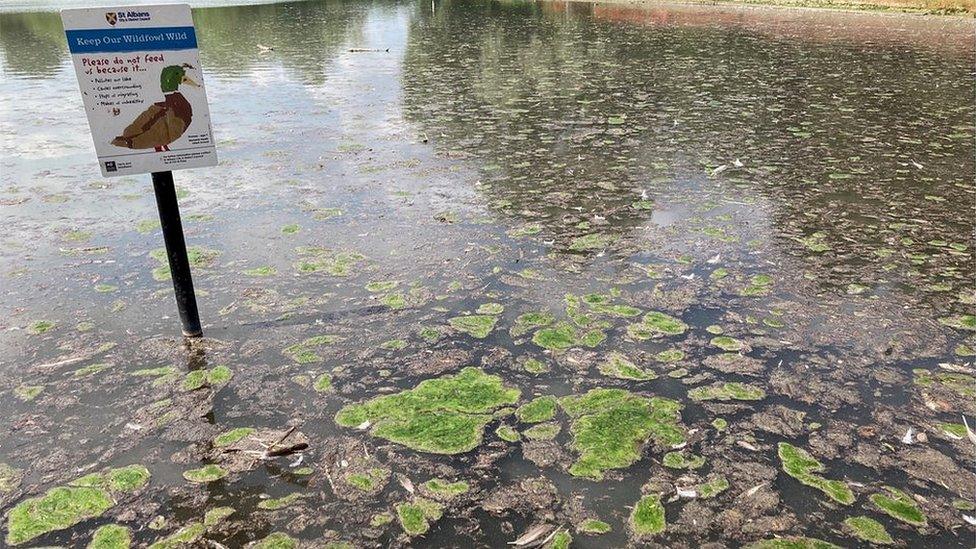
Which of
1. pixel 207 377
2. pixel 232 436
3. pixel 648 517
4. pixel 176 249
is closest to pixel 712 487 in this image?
pixel 648 517

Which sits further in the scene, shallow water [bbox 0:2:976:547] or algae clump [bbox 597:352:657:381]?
algae clump [bbox 597:352:657:381]

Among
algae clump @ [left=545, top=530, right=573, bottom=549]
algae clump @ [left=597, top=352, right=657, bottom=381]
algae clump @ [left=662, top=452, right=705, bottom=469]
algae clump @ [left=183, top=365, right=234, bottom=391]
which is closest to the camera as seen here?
algae clump @ [left=545, top=530, right=573, bottom=549]

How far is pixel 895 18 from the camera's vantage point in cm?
2459

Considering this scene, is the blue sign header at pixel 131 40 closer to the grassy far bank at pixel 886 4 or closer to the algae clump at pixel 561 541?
the algae clump at pixel 561 541

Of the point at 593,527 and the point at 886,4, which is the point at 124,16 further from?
the point at 886,4

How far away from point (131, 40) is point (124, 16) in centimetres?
11

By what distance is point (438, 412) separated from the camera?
3260mm

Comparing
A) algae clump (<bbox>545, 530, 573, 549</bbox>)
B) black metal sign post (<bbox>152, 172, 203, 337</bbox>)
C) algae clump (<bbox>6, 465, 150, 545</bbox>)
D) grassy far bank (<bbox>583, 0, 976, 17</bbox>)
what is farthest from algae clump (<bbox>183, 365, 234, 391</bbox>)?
grassy far bank (<bbox>583, 0, 976, 17</bbox>)

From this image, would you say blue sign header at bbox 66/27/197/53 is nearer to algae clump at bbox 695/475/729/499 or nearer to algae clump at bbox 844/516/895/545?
algae clump at bbox 695/475/729/499

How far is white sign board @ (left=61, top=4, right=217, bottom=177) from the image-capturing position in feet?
9.65

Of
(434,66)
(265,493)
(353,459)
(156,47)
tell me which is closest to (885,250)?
(353,459)

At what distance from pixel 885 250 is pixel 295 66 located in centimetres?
1443

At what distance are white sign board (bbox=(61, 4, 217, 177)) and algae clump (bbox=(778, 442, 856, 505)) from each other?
3285 mm

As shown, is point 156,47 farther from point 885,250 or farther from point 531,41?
point 531,41
